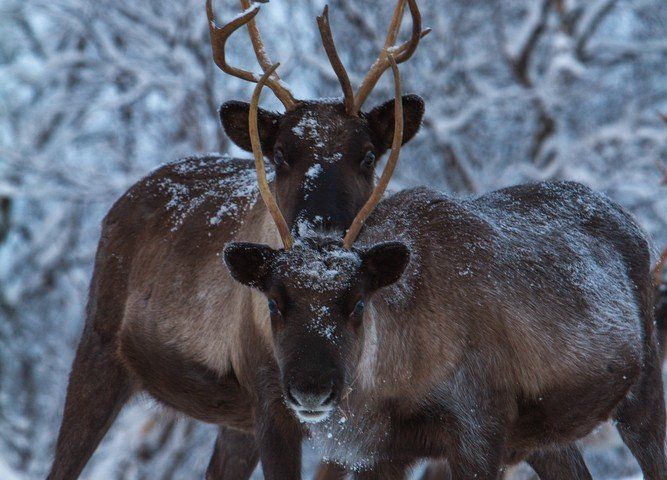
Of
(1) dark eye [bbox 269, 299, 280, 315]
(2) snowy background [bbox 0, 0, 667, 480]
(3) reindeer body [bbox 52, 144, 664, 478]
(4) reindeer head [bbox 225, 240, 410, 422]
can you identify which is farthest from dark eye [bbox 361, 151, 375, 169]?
(2) snowy background [bbox 0, 0, 667, 480]

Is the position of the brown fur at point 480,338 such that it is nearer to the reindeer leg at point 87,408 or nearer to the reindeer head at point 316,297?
the reindeer head at point 316,297

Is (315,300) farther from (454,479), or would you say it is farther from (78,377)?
(78,377)

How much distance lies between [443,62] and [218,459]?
9.80 meters

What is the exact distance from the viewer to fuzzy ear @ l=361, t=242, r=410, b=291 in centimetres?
433

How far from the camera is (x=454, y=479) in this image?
4582 millimetres

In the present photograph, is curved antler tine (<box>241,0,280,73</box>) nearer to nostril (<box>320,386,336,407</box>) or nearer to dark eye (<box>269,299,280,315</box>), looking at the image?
dark eye (<box>269,299,280,315</box>)

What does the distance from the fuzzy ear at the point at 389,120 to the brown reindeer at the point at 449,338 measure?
279 mm

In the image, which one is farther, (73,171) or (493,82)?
(493,82)

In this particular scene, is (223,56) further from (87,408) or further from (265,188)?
(87,408)

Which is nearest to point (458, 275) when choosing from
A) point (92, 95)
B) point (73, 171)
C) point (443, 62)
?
point (73, 171)

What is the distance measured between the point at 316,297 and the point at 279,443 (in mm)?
869

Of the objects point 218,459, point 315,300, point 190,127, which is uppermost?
point 315,300

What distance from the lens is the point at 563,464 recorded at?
233 inches

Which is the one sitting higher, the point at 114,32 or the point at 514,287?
the point at 514,287
